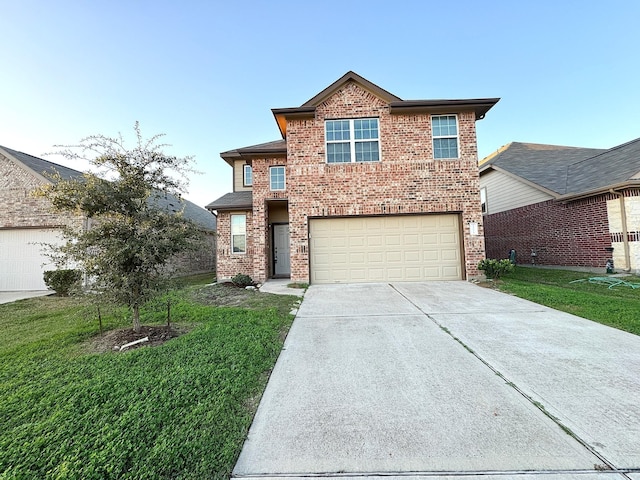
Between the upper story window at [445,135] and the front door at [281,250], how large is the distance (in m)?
6.48

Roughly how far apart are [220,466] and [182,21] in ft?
41.6

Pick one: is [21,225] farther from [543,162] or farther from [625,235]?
[543,162]

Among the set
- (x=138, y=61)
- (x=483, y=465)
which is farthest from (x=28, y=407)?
(x=138, y=61)

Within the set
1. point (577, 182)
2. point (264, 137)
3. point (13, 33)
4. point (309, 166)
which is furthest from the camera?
point (264, 137)

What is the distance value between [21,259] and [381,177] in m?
13.4

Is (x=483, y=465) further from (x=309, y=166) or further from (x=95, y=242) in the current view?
(x=309, y=166)

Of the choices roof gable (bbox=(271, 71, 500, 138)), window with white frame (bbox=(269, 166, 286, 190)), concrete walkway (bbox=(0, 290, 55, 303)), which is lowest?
concrete walkway (bbox=(0, 290, 55, 303))

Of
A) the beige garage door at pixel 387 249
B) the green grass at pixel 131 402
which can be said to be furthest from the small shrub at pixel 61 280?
the beige garage door at pixel 387 249

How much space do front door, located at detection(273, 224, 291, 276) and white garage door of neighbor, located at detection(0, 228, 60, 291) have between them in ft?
26.0

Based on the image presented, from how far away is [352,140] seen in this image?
31.4 feet

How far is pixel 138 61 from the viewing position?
10.2 meters

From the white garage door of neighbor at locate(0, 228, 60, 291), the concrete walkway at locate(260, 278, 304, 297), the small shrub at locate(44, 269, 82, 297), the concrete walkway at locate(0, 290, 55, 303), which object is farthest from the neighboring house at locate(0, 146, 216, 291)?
the concrete walkway at locate(260, 278, 304, 297)

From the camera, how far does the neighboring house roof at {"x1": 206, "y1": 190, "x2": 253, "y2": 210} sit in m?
10.9

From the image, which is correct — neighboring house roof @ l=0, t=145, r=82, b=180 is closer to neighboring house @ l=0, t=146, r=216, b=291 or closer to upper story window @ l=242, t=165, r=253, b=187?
neighboring house @ l=0, t=146, r=216, b=291
